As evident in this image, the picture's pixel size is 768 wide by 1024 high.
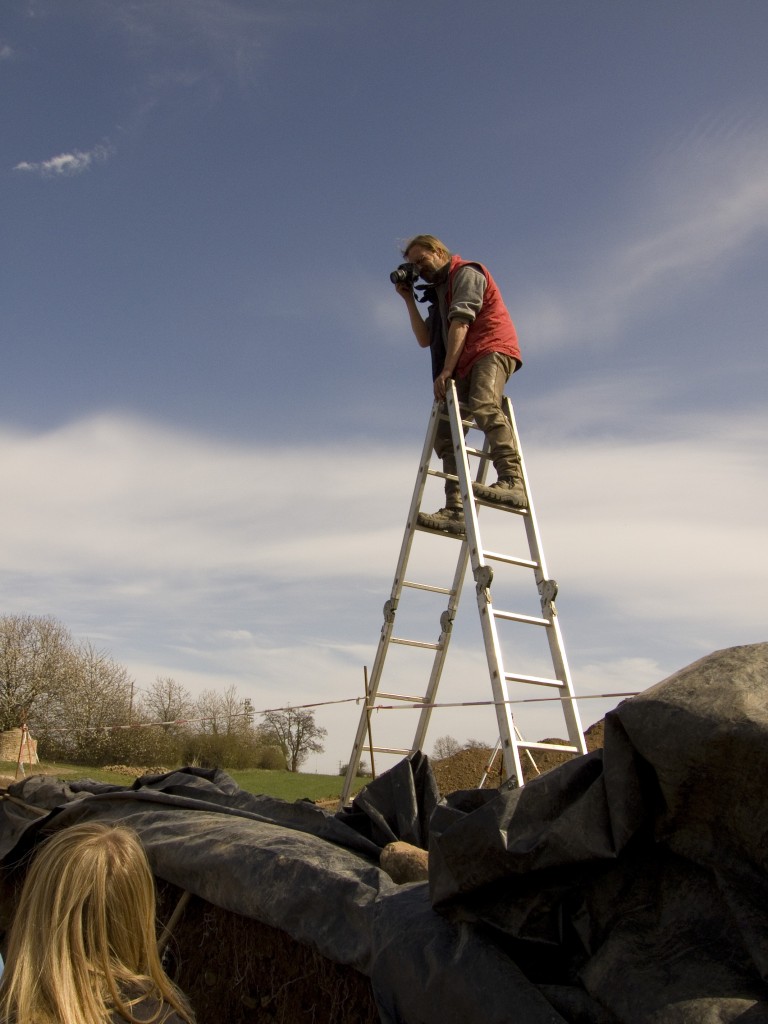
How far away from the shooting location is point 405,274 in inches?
224

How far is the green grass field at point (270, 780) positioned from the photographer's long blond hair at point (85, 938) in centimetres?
484

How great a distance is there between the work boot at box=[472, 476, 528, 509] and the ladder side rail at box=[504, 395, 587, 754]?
5 cm

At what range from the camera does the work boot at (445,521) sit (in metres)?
5.21

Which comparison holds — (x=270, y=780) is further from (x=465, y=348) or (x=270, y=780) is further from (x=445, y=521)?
(x=465, y=348)

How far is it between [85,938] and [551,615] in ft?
10.8

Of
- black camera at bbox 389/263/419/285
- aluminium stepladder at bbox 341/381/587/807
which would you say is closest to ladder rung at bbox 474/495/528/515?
aluminium stepladder at bbox 341/381/587/807

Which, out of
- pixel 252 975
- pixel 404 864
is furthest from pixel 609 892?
pixel 252 975

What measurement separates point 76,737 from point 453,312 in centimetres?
1106

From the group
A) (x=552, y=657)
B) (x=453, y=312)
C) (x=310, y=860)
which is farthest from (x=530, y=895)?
(x=453, y=312)

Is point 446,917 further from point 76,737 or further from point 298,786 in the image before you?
point 76,737

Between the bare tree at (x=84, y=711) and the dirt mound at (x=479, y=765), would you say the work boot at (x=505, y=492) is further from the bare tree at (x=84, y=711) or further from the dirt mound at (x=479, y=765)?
the bare tree at (x=84, y=711)

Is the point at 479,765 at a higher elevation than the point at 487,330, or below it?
below

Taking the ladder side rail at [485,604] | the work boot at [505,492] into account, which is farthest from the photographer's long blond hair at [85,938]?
the work boot at [505,492]

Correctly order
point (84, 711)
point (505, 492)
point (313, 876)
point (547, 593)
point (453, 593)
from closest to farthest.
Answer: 1. point (313, 876)
2. point (547, 593)
3. point (505, 492)
4. point (453, 593)
5. point (84, 711)
